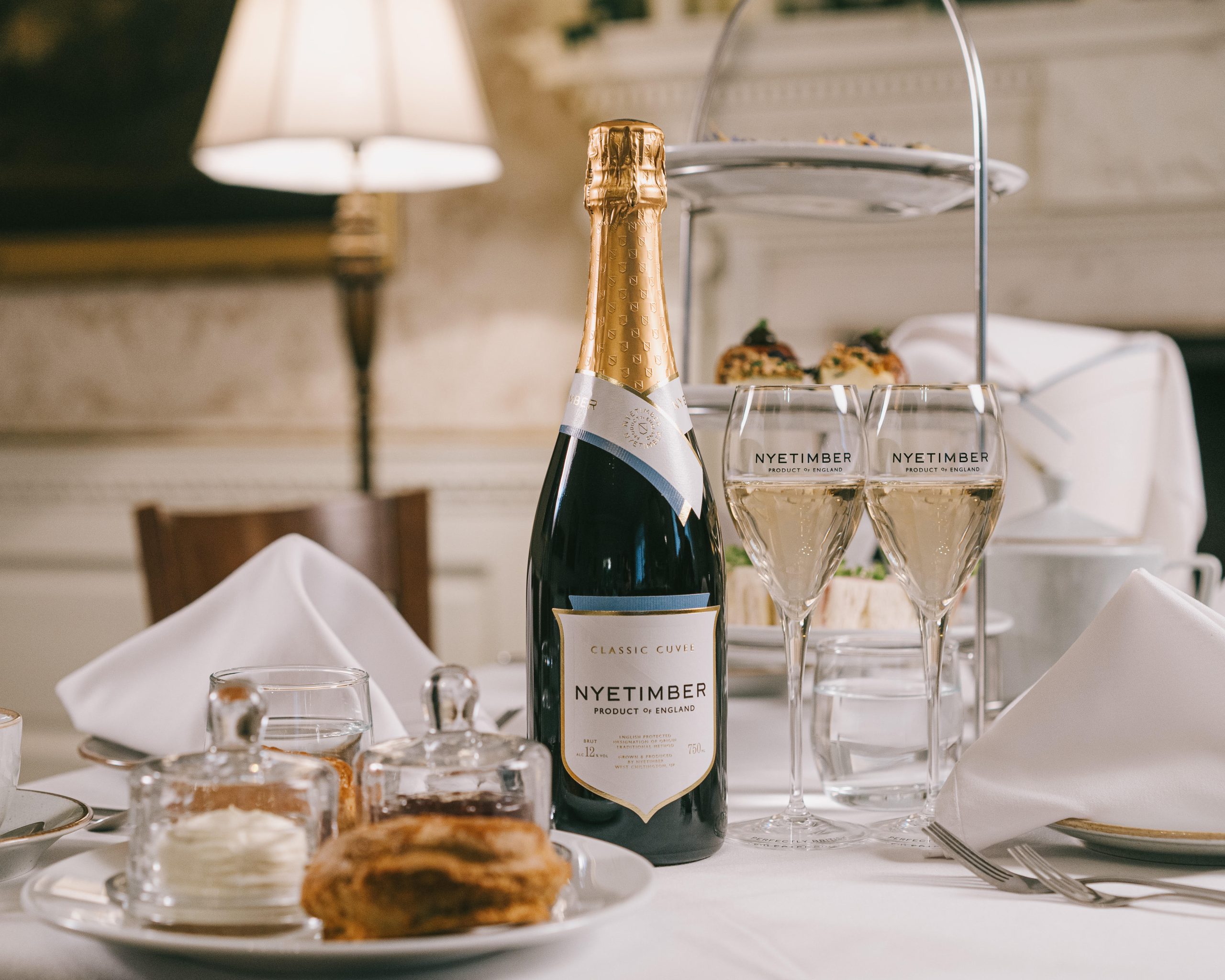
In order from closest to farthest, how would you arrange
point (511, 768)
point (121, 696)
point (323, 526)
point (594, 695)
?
point (511, 768)
point (594, 695)
point (121, 696)
point (323, 526)

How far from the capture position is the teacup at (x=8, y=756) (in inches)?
21.4

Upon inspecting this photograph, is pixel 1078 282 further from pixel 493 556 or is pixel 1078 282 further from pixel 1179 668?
pixel 1179 668

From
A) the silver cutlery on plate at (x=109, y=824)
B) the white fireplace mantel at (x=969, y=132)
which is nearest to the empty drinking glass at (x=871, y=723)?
the silver cutlery on plate at (x=109, y=824)

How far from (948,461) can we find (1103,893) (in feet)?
0.66

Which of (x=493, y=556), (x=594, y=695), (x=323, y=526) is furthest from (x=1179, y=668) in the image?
(x=493, y=556)

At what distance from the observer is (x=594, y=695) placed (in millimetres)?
563

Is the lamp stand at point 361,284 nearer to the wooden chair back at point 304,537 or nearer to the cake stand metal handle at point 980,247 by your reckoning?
the wooden chair back at point 304,537

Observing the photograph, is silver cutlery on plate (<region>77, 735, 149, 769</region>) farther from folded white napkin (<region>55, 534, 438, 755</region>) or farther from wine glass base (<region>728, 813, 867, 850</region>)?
wine glass base (<region>728, 813, 867, 850</region>)

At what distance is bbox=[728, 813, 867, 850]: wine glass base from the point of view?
2.00 ft

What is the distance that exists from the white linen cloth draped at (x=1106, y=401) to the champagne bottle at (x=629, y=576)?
0.73 m

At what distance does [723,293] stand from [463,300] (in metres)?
0.58

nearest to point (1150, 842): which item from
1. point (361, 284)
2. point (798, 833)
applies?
point (798, 833)

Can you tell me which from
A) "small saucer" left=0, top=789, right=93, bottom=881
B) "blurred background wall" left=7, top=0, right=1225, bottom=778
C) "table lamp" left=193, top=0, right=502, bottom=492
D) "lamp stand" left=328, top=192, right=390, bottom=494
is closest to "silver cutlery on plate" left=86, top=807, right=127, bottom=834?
"small saucer" left=0, top=789, right=93, bottom=881

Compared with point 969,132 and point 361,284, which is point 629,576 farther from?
point 969,132
